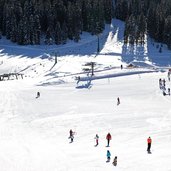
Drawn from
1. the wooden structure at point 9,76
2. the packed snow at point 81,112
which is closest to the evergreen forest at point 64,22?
the packed snow at point 81,112

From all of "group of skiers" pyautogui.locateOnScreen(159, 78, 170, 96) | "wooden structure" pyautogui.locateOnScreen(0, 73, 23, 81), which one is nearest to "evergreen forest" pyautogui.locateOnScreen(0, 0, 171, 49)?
"wooden structure" pyautogui.locateOnScreen(0, 73, 23, 81)

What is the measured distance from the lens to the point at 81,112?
48.4 m

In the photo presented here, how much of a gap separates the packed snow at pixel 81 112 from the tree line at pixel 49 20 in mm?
5339

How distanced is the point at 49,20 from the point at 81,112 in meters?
54.3

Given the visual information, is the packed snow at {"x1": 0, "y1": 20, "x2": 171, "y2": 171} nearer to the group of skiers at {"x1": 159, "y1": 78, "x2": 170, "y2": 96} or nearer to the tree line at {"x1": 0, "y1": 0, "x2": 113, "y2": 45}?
the group of skiers at {"x1": 159, "y1": 78, "x2": 170, "y2": 96}

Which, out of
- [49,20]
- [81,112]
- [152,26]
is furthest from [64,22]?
[81,112]

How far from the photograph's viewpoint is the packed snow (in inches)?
1260

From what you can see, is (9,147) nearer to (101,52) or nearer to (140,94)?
(140,94)

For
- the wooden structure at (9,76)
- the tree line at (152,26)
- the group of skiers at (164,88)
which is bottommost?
the wooden structure at (9,76)

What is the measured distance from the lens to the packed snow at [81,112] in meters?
32.0

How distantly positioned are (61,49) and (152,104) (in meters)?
46.7

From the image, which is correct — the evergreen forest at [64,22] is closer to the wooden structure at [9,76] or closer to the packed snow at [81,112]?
the packed snow at [81,112]

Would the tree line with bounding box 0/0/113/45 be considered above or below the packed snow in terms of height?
above

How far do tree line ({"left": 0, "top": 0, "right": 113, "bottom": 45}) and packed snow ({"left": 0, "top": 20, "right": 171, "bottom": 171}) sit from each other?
5339 mm
